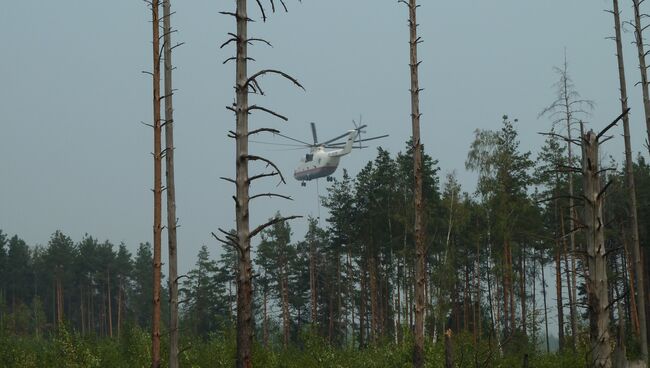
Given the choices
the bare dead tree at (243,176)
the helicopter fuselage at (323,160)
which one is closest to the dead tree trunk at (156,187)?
the bare dead tree at (243,176)

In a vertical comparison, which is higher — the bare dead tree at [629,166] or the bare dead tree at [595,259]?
the bare dead tree at [629,166]

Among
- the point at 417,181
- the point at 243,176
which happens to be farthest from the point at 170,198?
the point at 243,176

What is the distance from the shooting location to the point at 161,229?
44.3 ft

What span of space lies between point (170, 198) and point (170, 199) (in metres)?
0.03

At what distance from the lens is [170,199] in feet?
50.3

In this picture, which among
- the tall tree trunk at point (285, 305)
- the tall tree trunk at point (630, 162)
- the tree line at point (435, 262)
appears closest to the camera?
the tall tree trunk at point (630, 162)

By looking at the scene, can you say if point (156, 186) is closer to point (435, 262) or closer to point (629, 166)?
point (629, 166)

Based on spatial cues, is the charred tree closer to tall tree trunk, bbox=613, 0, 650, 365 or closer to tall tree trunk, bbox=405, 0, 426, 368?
tall tree trunk, bbox=405, 0, 426, 368

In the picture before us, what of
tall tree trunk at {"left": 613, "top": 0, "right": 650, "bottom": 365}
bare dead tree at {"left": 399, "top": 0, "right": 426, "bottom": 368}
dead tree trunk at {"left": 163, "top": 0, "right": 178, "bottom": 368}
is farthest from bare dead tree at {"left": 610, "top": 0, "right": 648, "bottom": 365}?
dead tree trunk at {"left": 163, "top": 0, "right": 178, "bottom": 368}

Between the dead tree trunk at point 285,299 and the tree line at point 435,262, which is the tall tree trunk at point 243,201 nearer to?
the tree line at point 435,262

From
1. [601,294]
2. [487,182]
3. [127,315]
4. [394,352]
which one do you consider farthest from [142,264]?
[601,294]

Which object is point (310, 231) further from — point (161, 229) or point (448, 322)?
point (161, 229)

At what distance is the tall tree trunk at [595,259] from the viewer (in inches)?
163

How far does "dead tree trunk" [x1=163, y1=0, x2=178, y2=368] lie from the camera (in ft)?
48.9
